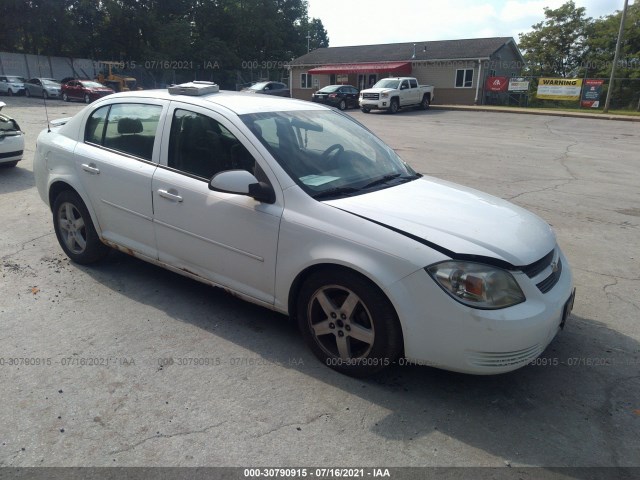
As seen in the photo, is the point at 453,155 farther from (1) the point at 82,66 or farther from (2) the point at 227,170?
(1) the point at 82,66

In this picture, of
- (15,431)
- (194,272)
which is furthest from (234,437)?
(194,272)

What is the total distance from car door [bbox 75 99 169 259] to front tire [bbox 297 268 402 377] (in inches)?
65.2

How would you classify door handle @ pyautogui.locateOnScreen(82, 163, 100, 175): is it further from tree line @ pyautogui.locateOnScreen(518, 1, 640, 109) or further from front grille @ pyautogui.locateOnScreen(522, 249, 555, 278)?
tree line @ pyautogui.locateOnScreen(518, 1, 640, 109)

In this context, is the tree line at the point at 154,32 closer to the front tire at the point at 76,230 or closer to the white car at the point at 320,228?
the front tire at the point at 76,230

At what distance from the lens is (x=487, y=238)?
3076 millimetres

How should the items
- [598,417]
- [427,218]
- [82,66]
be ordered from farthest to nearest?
1. [82,66]
2. [427,218]
3. [598,417]

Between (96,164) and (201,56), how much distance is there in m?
51.1

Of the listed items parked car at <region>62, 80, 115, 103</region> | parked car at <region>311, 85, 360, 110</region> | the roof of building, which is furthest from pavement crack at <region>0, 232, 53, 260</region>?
the roof of building

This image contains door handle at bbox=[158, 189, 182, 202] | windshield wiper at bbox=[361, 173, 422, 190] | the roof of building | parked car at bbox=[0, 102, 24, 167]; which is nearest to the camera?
windshield wiper at bbox=[361, 173, 422, 190]

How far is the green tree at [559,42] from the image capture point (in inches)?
1724

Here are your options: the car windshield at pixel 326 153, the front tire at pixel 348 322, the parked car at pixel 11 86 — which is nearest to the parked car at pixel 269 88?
the parked car at pixel 11 86

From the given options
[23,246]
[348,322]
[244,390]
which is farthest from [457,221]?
[23,246]

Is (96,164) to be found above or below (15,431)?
above

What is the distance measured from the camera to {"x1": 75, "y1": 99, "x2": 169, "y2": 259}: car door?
4.21 meters
